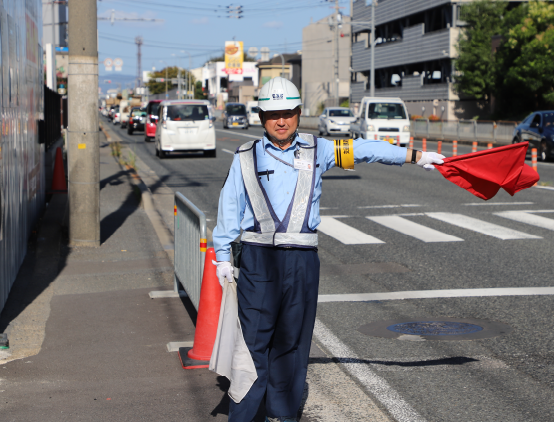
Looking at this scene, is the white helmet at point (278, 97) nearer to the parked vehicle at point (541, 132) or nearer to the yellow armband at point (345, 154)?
the yellow armband at point (345, 154)

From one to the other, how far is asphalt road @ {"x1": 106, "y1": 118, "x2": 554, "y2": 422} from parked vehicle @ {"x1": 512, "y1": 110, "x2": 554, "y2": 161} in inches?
353

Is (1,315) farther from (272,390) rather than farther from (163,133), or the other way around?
(163,133)

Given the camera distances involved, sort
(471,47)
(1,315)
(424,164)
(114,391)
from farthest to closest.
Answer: (471,47) < (1,315) < (114,391) < (424,164)

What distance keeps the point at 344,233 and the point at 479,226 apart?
2.19 m

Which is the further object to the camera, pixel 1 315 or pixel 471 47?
pixel 471 47

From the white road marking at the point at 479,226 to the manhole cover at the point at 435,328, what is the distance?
14.9 feet

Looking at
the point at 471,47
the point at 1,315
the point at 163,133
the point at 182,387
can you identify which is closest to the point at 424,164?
the point at 182,387

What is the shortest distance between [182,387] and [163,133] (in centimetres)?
2235

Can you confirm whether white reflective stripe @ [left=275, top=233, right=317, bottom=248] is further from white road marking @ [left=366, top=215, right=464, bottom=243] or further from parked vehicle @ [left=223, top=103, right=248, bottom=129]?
parked vehicle @ [left=223, top=103, right=248, bottom=129]

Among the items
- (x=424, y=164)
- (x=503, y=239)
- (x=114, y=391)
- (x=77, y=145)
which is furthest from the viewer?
(x=503, y=239)

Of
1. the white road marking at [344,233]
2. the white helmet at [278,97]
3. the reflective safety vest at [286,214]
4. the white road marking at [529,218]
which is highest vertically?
the white helmet at [278,97]

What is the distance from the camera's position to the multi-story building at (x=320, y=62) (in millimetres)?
87500

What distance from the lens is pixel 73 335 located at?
20.2 feet

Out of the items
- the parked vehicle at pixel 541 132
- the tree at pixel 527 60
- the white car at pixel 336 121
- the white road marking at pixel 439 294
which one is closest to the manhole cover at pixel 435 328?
the white road marking at pixel 439 294
